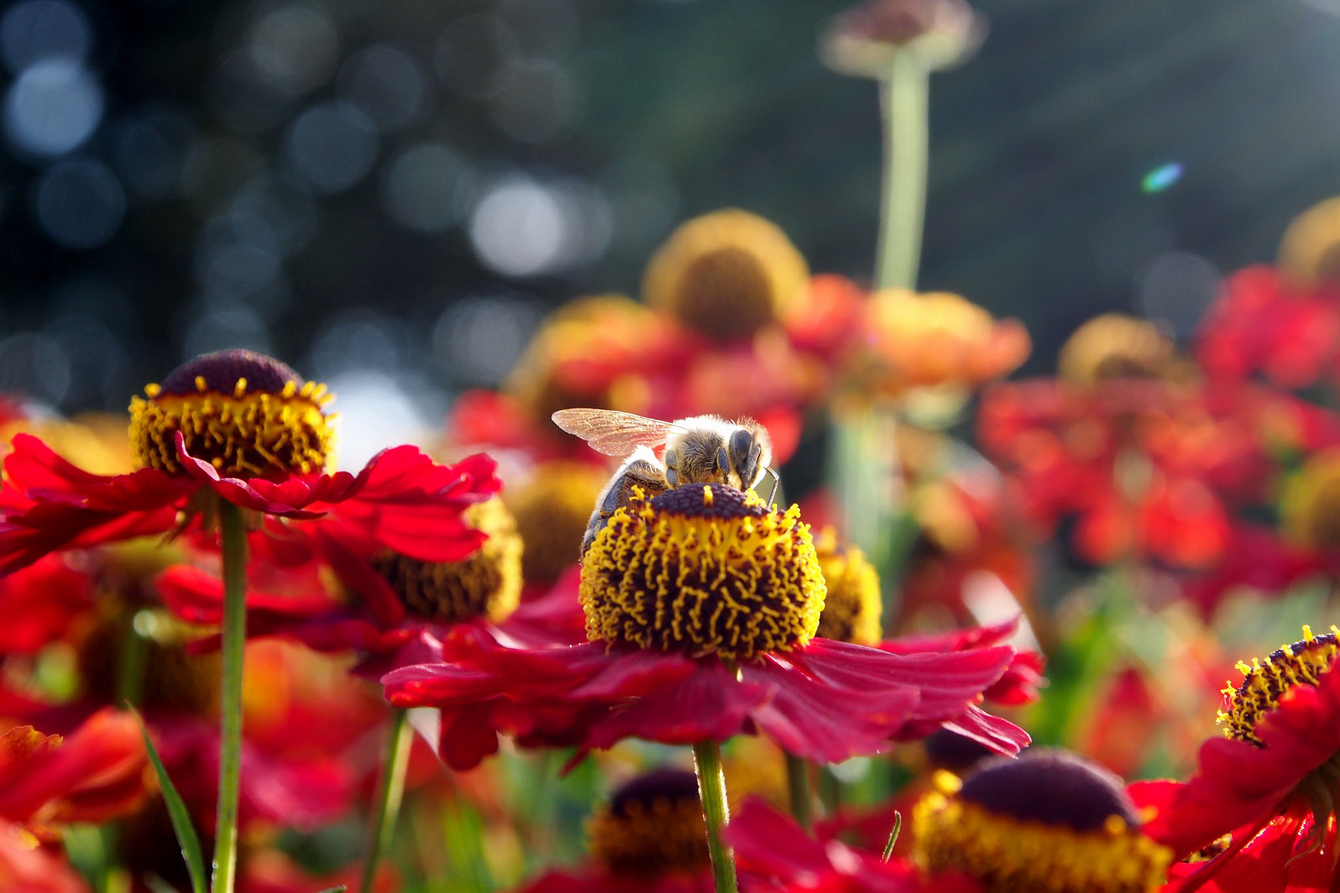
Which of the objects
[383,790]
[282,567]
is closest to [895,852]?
[383,790]

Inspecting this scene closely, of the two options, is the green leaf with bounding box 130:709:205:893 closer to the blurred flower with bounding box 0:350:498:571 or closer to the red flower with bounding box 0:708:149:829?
the red flower with bounding box 0:708:149:829

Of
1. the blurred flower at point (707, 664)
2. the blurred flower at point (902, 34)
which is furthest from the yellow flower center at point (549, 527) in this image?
the blurred flower at point (902, 34)

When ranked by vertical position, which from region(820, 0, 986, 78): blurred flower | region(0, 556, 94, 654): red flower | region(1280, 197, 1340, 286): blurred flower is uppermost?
region(820, 0, 986, 78): blurred flower

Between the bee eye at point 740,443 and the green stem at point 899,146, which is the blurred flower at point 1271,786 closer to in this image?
the bee eye at point 740,443

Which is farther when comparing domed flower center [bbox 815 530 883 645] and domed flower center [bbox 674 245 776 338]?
domed flower center [bbox 674 245 776 338]

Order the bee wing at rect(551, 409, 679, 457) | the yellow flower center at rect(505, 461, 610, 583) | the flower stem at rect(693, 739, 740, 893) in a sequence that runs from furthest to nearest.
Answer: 1. the yellow flower center at rect(505, 461, 610, 583)
2. the bee wing at rect(551, 409, 679, 457)
3. the flower stem at rect(693, 739, 740, 893)

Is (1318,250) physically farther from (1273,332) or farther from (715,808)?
(715,808)

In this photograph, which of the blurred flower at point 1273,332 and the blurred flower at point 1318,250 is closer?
the blurred flower at point 1273,332

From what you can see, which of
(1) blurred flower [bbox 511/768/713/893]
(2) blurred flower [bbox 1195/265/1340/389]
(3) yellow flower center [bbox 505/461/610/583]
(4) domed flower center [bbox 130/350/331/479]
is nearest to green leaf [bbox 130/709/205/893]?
(4) domed flower center [bbox 130/350/331/479]
